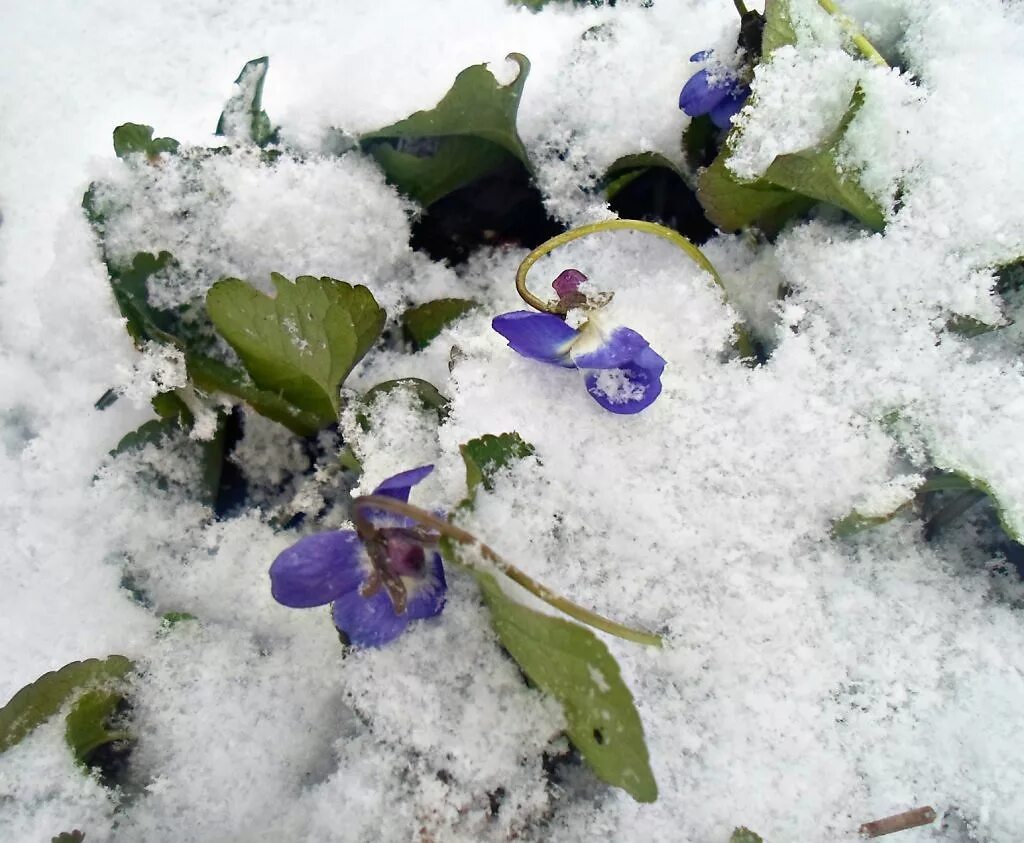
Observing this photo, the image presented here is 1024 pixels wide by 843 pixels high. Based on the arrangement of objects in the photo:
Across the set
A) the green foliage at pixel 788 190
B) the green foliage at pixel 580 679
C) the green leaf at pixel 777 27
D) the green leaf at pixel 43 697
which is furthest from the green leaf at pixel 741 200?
the green leaf at pixel 43 697

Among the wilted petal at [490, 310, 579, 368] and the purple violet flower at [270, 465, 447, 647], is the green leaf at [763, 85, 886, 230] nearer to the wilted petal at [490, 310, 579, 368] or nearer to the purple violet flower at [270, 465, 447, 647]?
the wilted petal at [490, 310, 579, 368]

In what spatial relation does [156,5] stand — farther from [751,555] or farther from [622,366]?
[751,555]

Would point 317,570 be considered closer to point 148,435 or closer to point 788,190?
point 148,435

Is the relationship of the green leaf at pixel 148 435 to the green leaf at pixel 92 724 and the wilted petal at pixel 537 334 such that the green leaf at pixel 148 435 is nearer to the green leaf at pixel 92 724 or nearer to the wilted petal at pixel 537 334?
the green leaf at pixel 92 724

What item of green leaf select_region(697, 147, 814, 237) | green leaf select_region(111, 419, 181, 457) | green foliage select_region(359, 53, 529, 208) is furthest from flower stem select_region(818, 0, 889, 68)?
green leaf select_region(111, 419, 181, 457)

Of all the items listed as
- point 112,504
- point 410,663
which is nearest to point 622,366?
point 410,663

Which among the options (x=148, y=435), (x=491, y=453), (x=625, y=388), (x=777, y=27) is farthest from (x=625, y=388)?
(x=148, y=435)
